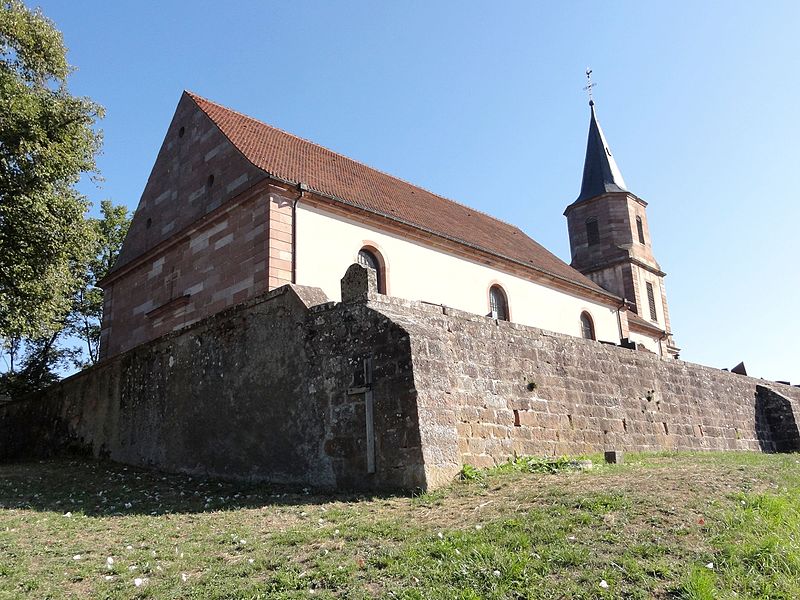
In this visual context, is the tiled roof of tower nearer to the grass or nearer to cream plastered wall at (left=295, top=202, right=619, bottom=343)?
cream plastered wall at (left=295, top=202, right=619, bottom=343)

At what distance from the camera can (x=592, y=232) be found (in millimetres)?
35250

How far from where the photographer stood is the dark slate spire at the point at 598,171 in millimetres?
35688

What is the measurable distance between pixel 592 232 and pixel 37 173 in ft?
89.3

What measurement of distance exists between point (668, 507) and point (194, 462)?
8367mm

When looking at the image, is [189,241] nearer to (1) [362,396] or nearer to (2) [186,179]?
(2) [186,179]

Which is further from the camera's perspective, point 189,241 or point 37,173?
point 189,241

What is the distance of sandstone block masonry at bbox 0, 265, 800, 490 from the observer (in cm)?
884

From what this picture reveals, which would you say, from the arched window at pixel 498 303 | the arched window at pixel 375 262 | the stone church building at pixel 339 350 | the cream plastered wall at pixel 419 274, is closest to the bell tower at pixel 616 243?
the stone church building at pixel 339 350

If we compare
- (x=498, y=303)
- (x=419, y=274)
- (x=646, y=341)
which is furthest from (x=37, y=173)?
(x=646, y=341)

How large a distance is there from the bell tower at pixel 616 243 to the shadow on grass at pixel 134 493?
2645 centimetres

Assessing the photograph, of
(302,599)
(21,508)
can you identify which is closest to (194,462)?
(21,508)

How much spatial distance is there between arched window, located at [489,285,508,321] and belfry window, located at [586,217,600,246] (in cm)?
1543

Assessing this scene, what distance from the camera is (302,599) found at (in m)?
4.97

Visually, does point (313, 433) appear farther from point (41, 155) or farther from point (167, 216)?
point (167, 216)
